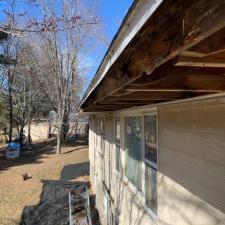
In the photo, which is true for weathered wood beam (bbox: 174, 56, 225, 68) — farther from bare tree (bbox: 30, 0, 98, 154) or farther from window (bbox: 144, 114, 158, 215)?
bare tree (bbox: 30, 0, 98, 154)

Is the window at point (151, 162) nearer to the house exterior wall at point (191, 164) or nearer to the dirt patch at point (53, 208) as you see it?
the house exterior wall at point (191, 164)

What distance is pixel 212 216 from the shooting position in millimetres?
2053

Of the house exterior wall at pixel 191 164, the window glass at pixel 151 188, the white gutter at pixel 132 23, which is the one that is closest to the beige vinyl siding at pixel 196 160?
the house exterior wall at pixel 191 164

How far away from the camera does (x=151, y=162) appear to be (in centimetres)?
383

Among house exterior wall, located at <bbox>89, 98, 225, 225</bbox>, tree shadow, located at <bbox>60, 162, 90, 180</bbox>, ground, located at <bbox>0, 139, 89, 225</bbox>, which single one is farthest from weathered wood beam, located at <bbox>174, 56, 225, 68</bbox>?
tree shadow, located at <bbox>60, 162, 90, 180</bbox>

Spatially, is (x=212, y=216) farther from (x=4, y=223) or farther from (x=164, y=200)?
(x=4, y=223)

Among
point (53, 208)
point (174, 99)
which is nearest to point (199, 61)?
point (174, 99)

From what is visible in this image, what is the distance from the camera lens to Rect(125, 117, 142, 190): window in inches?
180

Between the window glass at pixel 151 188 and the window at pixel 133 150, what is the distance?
1.34 feet

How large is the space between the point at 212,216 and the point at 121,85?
3.32 feet

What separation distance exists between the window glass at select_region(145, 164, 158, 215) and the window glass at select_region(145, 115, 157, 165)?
13 cm

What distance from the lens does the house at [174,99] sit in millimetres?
933

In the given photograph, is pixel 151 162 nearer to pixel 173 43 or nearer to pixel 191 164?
pixel 191 164

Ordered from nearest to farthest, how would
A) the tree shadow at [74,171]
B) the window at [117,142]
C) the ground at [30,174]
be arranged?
the window at [117,142] → the ground at [30,174] → the tree shadow at [74,171]
